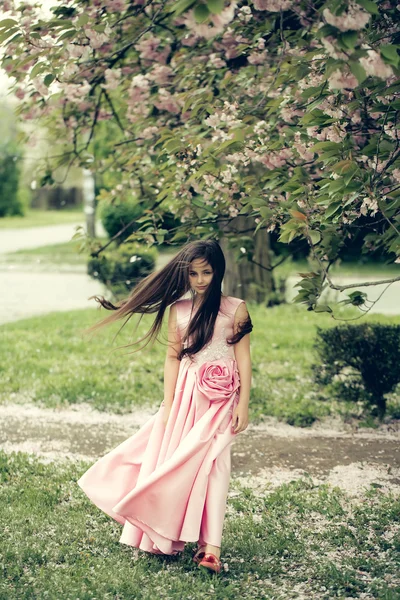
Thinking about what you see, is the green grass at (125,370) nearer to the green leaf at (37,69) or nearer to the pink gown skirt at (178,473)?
the pink gown skirt at (178,473)

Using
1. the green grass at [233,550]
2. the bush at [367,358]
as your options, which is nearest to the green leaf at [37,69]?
the green grass at [233,550]

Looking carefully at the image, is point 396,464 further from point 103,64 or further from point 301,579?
point 103,64

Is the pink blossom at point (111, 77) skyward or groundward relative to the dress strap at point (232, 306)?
skyward

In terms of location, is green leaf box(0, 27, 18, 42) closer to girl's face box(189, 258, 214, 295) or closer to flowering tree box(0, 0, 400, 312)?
flowering tree box(0, 0, 400, 312)

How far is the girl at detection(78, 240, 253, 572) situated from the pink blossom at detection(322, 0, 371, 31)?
60.2 inches

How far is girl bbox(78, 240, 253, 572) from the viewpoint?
373 centimetres

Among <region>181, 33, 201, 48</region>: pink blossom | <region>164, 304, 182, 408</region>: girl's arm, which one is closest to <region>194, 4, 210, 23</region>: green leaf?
<region>164, 304, 182, 408</region>: girl's arm

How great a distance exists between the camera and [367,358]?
20.9 ft

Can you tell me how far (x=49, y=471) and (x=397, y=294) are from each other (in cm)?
956

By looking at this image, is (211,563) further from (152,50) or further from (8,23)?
(152,50)

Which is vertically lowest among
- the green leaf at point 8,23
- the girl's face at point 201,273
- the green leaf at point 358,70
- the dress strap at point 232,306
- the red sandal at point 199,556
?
the red sandal at point 199,556

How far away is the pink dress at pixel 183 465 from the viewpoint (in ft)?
12.2

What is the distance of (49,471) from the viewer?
5.18 m

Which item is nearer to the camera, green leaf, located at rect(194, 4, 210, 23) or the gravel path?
green leaf, located at rect(194, 4, 210, 23)
